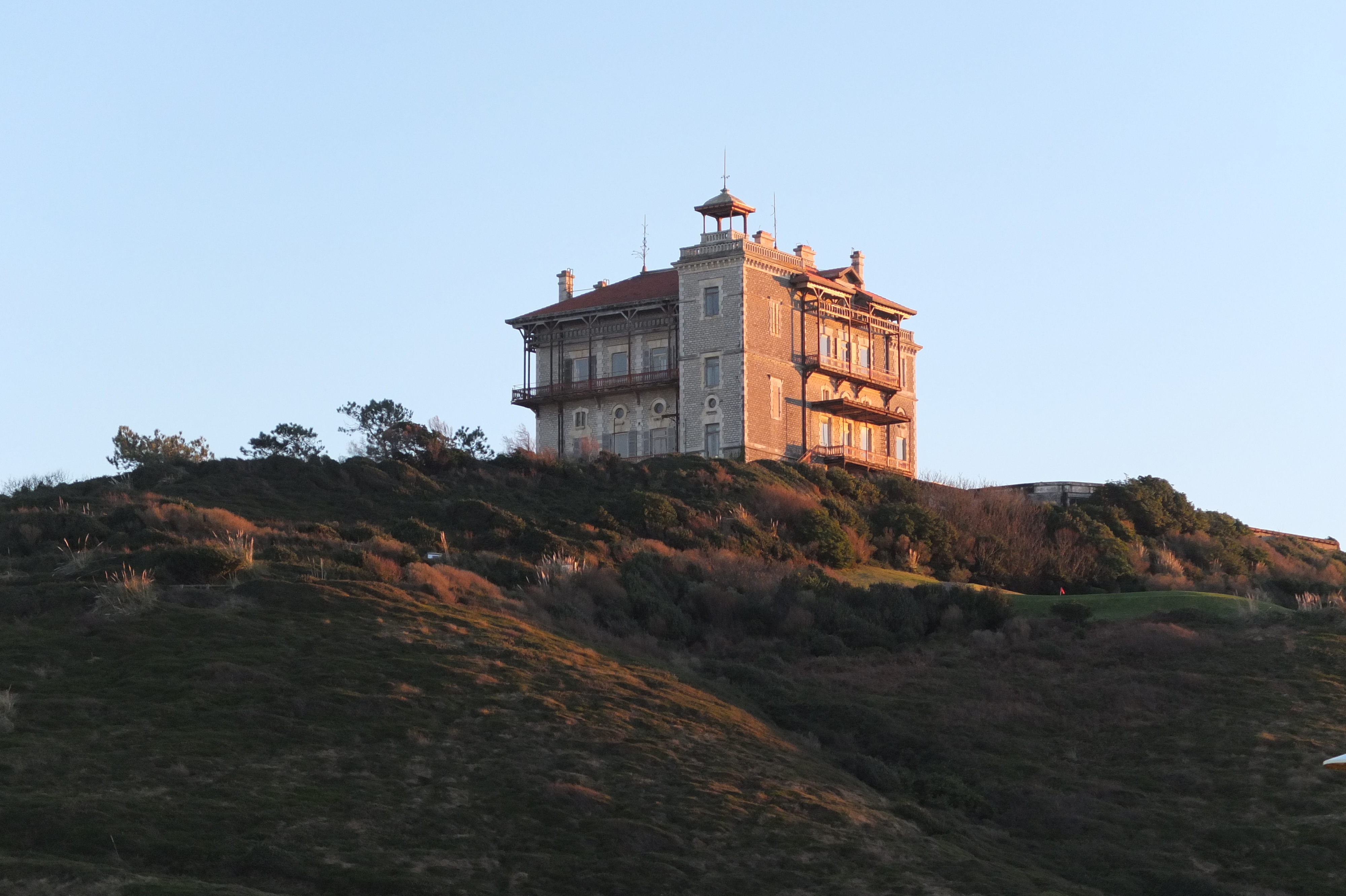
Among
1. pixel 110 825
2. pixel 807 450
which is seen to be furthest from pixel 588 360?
pixel 110 825

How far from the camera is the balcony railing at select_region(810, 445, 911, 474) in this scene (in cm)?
8012

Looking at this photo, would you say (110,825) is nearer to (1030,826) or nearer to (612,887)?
(612,887)

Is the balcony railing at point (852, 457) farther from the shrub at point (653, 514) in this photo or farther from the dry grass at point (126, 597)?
the dry grass at point (126, 597)

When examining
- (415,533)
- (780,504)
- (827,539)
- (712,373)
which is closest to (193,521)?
(415,533)

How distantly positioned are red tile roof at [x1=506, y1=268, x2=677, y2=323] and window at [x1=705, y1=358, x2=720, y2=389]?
434cm

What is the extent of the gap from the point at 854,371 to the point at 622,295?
38.0ft

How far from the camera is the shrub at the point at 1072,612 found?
4912 centimetres

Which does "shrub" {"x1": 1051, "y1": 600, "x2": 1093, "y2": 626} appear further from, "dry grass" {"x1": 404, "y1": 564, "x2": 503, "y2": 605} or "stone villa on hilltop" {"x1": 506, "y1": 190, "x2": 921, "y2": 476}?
"stone villa on hilltop" {"x1": 506, "y1": 190, "x2": 921, "y2": 476}

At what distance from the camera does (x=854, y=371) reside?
83.5m

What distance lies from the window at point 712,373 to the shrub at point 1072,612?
3055cm

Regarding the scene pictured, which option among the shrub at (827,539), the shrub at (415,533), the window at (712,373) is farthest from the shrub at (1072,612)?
the window at (712,373)

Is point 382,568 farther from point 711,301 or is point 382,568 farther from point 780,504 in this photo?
point 711,301

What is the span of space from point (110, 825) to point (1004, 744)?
19.1m

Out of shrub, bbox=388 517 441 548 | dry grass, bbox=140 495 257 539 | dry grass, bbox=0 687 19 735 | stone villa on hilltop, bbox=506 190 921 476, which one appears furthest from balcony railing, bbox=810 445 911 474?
dry grass, bbox=0 687 19 735
